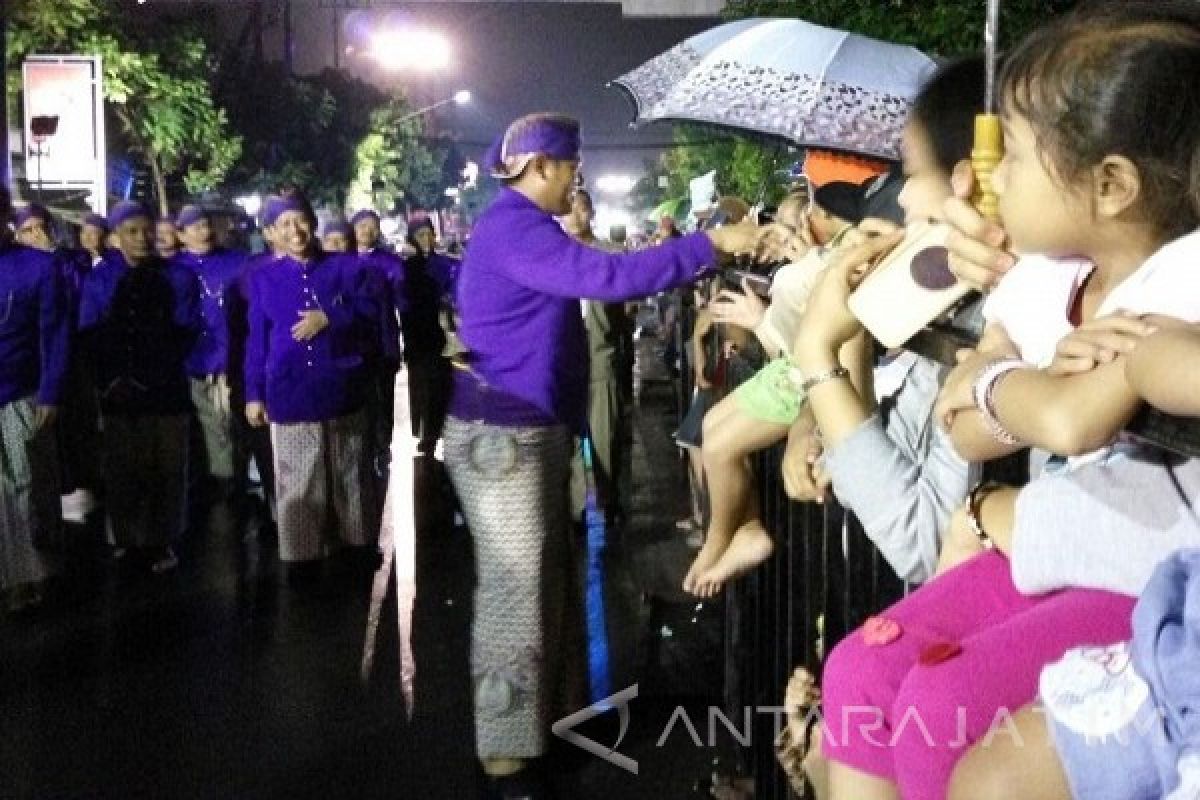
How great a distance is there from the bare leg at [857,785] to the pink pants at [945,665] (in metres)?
0.01

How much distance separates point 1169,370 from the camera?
1.44m

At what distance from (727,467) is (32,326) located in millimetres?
4679

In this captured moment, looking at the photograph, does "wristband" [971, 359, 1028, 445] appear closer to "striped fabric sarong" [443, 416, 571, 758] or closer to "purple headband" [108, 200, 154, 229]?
"striped fabric sarong" [443, 416, 571, 758]

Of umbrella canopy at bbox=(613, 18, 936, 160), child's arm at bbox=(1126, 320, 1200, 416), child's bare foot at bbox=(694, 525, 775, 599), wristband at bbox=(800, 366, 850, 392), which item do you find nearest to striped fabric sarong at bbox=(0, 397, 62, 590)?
umbrella canopy at bbox=(613, 18, 936, 160)

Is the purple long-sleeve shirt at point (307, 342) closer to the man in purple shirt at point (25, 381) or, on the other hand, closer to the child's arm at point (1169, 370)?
the man in purple shirt at point (25, 381)

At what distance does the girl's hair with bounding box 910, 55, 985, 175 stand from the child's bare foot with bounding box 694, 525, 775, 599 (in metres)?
1.38

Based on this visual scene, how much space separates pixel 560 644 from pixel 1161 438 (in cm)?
378

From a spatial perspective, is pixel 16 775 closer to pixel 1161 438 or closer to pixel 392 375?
pixel 1161 438

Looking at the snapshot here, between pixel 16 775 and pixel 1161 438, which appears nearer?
pixel 1161 438

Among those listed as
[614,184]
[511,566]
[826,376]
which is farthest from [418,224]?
[614,184]

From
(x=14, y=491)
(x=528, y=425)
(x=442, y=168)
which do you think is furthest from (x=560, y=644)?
(x=442, y=168)

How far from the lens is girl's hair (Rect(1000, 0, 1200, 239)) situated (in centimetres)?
179

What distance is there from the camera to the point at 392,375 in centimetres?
1078

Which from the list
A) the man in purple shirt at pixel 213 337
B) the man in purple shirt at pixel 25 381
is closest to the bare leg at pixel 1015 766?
the man in purple shirt at pixel 25 381
